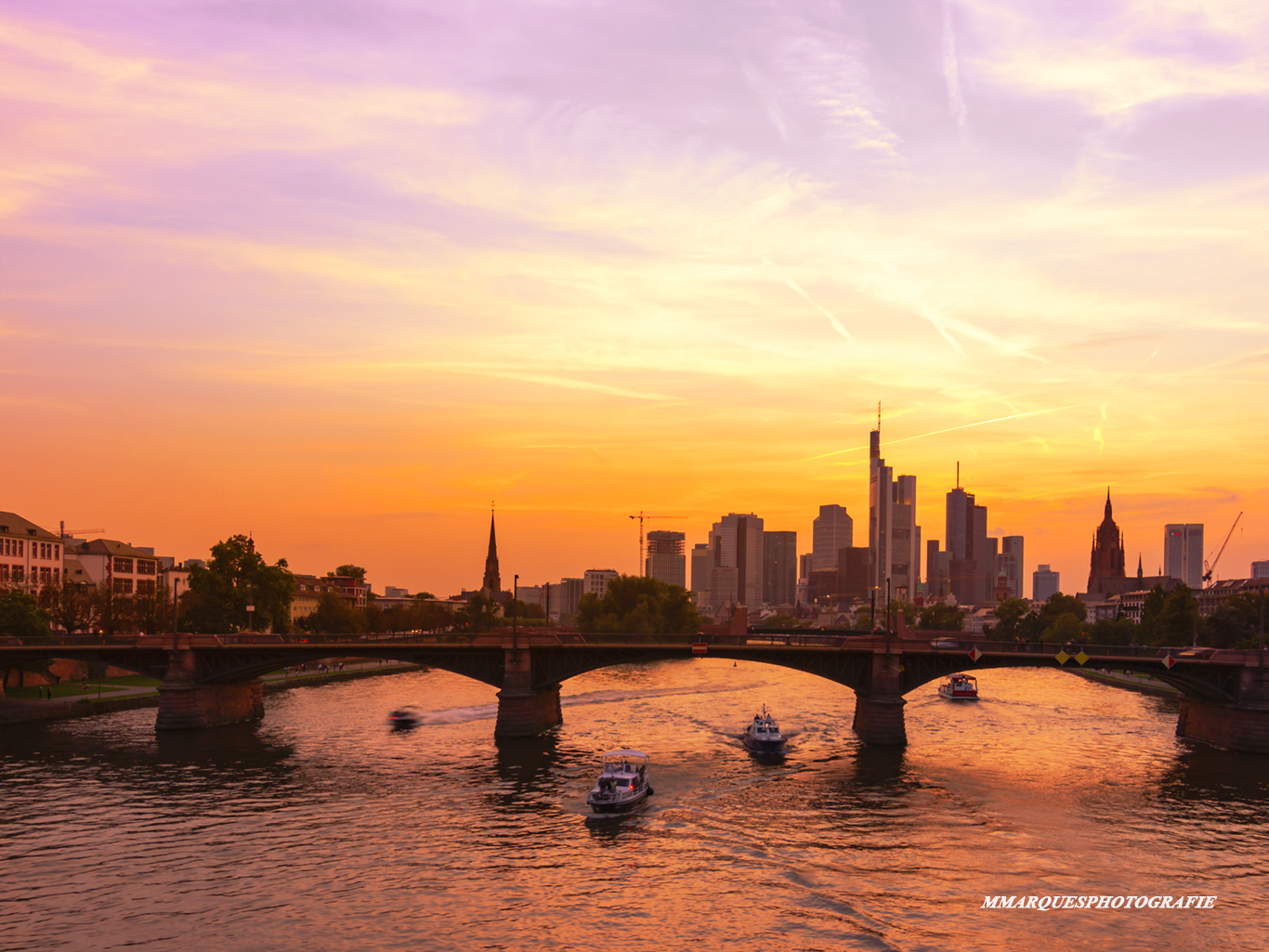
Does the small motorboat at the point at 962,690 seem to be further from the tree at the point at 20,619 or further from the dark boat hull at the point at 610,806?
the tree at the point at 20,619

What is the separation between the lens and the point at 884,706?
85875 millimetres

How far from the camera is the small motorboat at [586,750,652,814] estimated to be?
2293 inches

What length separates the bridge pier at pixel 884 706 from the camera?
85.1 meters

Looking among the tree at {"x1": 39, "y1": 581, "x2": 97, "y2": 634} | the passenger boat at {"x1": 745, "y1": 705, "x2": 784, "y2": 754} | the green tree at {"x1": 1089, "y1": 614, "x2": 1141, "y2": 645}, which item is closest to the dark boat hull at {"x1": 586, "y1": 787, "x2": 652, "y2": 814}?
the passenger boat at {"x1": 745, "y1": 705, "x2": 784, "y2": 754}

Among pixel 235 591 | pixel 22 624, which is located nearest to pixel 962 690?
pixel 235 591

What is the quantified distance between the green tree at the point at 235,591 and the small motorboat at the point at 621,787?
3394 inches

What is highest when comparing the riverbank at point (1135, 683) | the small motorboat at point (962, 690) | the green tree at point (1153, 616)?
the green tree at point (1153, 616)

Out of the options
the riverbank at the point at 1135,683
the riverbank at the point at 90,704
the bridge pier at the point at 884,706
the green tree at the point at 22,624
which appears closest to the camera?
the bridge pier at the point at 884,706

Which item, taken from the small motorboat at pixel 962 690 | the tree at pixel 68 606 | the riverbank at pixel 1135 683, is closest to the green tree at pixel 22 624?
the tree at pixel 68 606

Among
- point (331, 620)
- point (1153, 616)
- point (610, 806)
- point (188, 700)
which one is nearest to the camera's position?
point (610, 806)

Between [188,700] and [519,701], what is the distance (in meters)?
30.8

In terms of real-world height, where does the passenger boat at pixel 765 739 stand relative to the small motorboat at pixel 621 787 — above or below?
below

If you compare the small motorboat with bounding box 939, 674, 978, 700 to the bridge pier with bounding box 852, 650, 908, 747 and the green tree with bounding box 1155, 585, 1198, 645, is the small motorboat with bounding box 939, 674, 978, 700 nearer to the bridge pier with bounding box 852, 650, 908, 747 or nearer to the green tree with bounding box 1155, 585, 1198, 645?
the green tree with bounding box 1155, 585, 1198, 645

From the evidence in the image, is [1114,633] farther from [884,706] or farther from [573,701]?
[884,706]
